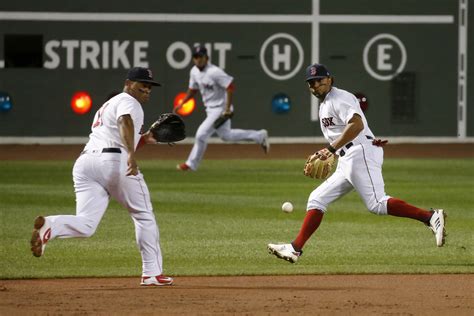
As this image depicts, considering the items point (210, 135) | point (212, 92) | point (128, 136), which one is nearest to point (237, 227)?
point (128, 136)

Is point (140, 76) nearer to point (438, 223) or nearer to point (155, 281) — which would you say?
point (155, 281)

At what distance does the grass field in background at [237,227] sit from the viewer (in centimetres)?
1171

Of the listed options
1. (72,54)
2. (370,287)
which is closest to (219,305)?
(370,287)

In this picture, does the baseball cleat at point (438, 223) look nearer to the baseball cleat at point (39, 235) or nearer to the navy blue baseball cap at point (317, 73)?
the navy blue baseball cap at point (317, 73)

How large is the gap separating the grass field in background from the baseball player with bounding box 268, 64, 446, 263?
0.41m

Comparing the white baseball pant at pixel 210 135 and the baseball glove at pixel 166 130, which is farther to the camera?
the white baseball pant at pixel 210 135

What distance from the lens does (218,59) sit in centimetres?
2780

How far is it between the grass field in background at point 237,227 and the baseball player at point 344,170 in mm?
407

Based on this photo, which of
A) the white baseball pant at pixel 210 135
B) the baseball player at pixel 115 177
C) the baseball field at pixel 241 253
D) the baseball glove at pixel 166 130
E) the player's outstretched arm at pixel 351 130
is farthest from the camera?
the white baseball pant at pixel 210 135

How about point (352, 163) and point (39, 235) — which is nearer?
point (39, 235)

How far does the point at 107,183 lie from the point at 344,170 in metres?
2.32

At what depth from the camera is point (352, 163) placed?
438 inches

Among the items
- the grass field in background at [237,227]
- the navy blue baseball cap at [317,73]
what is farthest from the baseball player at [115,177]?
the navy blue baseball cap at [317,73]

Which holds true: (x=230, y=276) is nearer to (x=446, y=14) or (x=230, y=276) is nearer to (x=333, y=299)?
(x=333, y=299)
